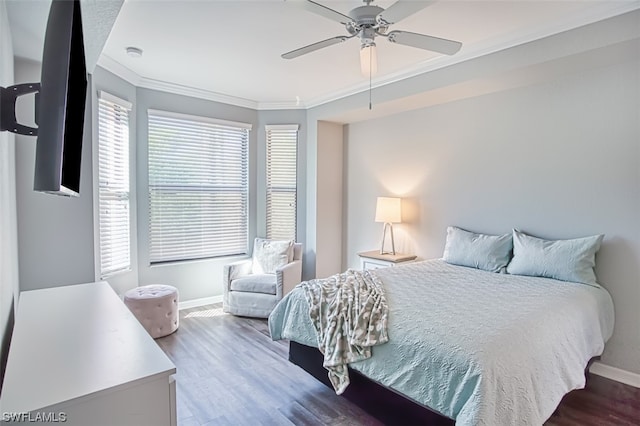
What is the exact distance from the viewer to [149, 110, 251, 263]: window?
430 cm

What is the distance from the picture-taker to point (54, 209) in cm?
294

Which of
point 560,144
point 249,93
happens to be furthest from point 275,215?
point 560,144

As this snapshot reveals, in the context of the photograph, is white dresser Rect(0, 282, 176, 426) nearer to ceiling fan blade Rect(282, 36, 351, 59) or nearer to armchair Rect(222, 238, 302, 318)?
ceiling fan blade Rect(282, 36, 351, 59)

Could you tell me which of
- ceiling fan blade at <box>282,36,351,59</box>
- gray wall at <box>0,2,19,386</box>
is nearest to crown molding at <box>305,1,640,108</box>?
ceiling fan blade at <box>282,36,351,59</box>

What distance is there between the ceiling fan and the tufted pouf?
265cm

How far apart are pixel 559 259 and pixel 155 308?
367 centimetres

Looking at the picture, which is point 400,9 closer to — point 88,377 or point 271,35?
point 271,35

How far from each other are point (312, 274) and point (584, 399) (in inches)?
127

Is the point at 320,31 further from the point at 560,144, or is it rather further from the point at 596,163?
the point at 596,163

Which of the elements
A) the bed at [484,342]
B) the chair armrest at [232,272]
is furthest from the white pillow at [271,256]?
the bed at [484,342]

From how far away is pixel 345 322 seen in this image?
2.21 meters

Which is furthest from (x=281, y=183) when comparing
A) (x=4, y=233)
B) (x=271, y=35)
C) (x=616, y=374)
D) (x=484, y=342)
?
(x=616, y=374)

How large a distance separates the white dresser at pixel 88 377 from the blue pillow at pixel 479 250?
288cm

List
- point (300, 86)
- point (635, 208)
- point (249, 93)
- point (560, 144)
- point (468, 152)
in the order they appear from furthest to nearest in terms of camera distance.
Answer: point (249, 93) → point (300, 86) → point (468, 152) → point (560, 144) → point (635, 208)
